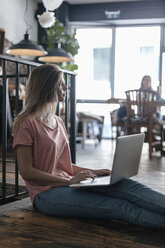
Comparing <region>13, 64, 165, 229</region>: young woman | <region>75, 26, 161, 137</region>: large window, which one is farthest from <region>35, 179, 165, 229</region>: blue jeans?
<region>75, 26, 161, 137</region>: large window

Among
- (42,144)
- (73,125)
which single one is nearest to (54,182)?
(42,144)

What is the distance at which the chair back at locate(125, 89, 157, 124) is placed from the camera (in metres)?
4.16

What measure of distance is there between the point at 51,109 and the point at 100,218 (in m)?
0.55

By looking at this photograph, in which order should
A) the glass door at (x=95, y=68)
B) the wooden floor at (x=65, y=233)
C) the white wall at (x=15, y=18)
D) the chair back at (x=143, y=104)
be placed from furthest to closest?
the glass door at (x=95, y=68), the white wall at (x=15, y=18), the chair back at (x=143, y=104), the wooden floor at (x=65, y=233)

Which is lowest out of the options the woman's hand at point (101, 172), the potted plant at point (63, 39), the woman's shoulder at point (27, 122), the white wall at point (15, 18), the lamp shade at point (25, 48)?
the woman's hand at point (101, 172)

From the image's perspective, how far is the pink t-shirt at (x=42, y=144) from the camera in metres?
1.52

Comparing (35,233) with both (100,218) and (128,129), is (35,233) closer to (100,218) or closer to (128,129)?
(100,218)

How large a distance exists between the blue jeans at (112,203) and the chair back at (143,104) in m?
2.72

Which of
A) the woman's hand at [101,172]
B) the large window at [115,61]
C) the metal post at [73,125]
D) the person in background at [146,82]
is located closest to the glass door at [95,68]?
the large window at [115,61]

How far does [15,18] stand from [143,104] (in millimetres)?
3582

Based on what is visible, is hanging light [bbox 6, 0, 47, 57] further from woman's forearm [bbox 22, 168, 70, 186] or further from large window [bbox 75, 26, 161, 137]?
woman's forearm [bbox 22, 168, 70, 186]

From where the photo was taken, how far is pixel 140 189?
1.50m

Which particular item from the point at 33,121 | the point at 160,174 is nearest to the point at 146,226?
the point at 33,121

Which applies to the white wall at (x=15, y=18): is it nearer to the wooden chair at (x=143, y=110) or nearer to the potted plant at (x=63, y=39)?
the potted plant at (x=63, y=39)
